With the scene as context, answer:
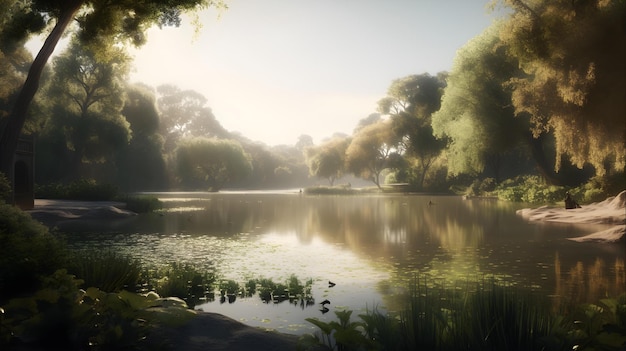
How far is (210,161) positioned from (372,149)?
2650cm

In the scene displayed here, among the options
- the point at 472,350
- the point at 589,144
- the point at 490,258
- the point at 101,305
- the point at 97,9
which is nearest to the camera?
the point at 472,350

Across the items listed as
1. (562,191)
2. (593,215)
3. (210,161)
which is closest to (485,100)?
(562,191)

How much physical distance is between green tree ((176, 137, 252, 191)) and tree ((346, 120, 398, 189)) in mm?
19285

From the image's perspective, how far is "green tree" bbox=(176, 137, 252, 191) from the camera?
81312mm

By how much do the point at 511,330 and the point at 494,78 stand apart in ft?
116

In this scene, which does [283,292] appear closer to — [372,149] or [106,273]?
[106,273]

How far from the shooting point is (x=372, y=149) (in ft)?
245

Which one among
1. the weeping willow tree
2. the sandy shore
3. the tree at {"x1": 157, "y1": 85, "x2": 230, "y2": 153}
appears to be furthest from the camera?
the tree at {"x1": 157, "y1": 85, "x2": 230, "y2": 153}

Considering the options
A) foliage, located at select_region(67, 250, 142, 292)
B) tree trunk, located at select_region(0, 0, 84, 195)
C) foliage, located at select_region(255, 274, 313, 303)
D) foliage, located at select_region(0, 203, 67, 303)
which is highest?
tree trunk, located at select_region(0, 0, 84, 195)

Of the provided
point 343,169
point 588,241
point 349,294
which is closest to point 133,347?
point 349,294

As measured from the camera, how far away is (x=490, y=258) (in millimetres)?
14203

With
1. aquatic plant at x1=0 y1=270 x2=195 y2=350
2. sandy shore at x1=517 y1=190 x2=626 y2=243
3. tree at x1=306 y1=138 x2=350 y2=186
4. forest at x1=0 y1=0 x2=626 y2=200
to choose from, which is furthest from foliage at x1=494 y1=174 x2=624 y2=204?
tree at x1=306 y1=138 x2=350 y2=186

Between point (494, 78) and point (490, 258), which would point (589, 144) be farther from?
point (494, 78)

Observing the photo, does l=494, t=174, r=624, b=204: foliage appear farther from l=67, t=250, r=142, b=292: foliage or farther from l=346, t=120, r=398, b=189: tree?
l=67, t=250, r=142, b=292: foliage
